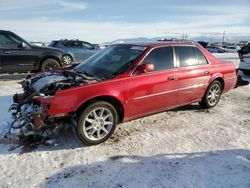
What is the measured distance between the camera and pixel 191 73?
5.91m

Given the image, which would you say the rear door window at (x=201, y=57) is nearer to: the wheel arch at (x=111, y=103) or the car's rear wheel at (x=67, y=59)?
the wheel arch at (x=111, y=103)

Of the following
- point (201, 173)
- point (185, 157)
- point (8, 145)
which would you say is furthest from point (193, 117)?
point (8, 145)

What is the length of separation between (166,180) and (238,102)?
4.65 meters

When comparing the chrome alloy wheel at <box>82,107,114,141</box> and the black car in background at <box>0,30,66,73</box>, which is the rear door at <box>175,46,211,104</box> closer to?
the chrome alloy wheel at <box>82,107,114,141</box>

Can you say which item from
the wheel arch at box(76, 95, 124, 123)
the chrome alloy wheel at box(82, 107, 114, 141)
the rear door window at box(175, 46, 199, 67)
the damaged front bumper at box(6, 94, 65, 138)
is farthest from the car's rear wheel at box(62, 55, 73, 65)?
the chrome alloy wheel at box(82, 107, 114, 141)

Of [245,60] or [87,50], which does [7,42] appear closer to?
[87,50]

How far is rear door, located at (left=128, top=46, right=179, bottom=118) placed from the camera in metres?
5.01

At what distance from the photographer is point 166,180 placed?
3.65 m

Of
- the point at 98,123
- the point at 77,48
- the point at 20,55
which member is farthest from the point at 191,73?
the point at 77,48

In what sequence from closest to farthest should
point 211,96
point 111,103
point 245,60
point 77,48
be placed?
point 111,103 < point 211,96 < point 245,60 < point 77,48

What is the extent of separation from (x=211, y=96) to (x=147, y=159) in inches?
123

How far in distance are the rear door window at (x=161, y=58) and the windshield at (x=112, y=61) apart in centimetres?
20

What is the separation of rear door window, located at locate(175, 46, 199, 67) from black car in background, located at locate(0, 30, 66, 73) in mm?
5870

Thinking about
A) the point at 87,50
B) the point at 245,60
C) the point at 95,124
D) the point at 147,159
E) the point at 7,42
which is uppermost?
the point at 7,42
